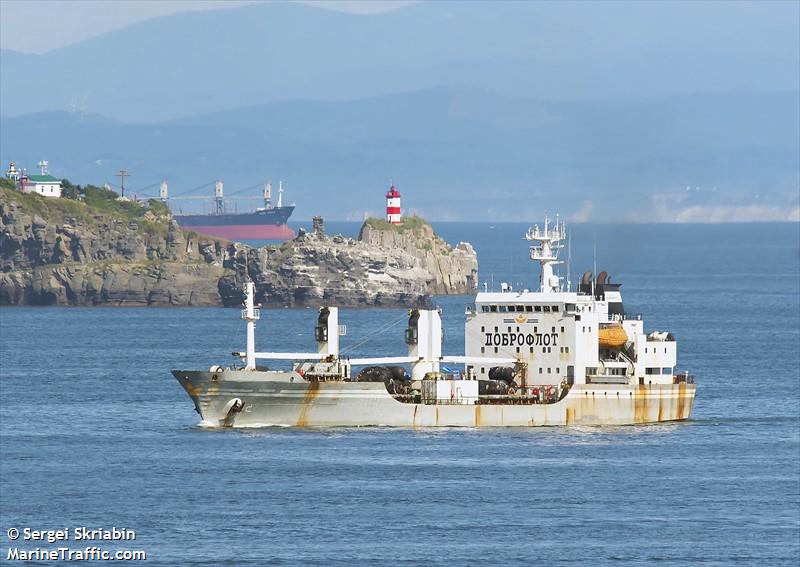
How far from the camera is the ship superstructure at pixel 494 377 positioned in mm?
73688

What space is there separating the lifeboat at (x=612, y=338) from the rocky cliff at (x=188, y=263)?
8244cm

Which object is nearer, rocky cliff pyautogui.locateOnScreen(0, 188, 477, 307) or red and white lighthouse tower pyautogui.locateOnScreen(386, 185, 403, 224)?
rocky cliff pyautogui.locateOnScreen(0, 188, 477, 307)

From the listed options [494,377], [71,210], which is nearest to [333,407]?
[494,377]

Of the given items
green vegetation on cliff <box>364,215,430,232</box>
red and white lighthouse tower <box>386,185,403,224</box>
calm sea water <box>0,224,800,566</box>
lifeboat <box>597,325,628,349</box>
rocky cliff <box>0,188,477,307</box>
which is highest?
red and white lighthouse tower <box>386,185,403,224</box>

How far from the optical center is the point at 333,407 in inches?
2911

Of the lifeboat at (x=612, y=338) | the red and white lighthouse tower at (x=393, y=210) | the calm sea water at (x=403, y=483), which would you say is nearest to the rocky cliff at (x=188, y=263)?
the red and white lighthouse tower at (x=393, y=210)

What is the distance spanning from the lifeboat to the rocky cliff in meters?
82.4

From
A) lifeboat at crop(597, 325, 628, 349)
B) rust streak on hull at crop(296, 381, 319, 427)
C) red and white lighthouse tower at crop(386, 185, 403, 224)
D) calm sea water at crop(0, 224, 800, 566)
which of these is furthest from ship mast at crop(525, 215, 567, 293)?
red and white lighthouse tower at crop(386, 185, 403, 224)

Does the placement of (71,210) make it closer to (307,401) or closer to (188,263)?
(188,263)

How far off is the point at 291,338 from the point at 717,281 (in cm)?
7938

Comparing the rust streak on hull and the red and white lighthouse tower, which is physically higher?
the red and white lighthouse tower

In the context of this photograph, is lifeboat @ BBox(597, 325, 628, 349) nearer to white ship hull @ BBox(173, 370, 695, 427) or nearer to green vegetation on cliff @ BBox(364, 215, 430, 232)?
white ship hull @ BBox(173, 370, 695, 427)

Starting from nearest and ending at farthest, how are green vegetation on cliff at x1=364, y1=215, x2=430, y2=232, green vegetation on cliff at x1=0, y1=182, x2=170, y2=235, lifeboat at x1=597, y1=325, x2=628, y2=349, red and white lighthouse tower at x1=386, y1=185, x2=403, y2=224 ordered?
lifeboat at x1=597, y1=325, x2=628, y2=349
green vegetation on cliff at x1=364, y1=215, x2=430, y2=232
red and white lighthouse tower at x1=386, y1=185, x2=403, y2=224
green vegetation on cliff at x1=0, y1=182, x2=170, y2=235

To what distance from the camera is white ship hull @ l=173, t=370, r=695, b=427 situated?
73.2m
